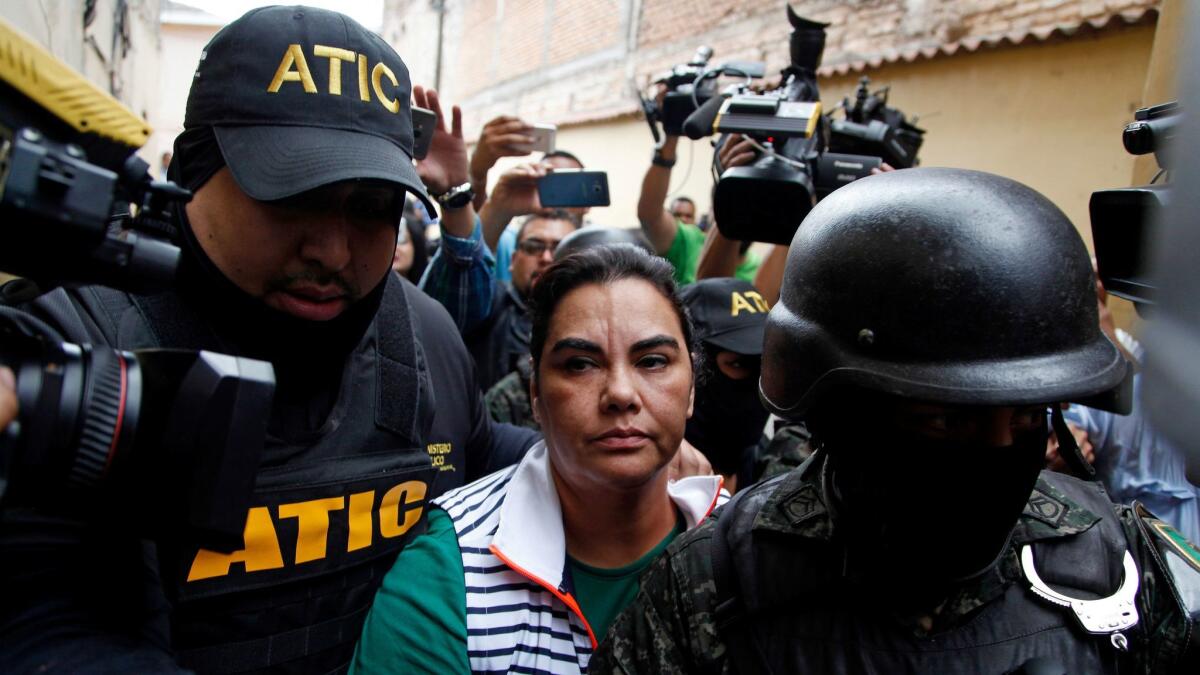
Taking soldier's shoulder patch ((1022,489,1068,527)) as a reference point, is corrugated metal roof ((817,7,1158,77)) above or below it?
above

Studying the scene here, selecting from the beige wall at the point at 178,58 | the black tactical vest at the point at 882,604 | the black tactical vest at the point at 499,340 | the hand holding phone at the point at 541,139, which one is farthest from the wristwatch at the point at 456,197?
the beige wall at the point at 178,58

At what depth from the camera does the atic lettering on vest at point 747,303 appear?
2.92m

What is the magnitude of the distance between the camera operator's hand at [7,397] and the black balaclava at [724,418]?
2.28m

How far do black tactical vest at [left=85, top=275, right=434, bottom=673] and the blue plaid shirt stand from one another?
1.02 m

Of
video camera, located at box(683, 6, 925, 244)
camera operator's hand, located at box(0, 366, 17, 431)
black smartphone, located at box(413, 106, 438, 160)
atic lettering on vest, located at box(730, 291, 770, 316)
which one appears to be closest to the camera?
camera operator's hand, located at box(0, 366, 17, 431)

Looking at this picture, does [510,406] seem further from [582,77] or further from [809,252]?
[582,77]

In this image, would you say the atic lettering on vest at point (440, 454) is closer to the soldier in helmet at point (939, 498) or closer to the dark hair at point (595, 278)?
the dark hair at point (595, 278)

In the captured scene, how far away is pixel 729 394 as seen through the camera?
112 inches

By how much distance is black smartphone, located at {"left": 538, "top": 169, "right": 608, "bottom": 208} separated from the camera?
321cm

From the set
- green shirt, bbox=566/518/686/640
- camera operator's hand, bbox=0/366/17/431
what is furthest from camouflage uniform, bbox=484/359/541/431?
camera operator's hand, bbox=0/366/17/431

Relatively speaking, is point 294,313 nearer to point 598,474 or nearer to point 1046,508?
point 598,474

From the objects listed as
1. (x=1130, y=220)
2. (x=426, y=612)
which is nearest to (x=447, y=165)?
(x=426, y=612)

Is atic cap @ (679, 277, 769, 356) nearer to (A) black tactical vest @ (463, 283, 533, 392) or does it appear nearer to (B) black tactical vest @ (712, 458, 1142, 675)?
(A) black tactical vest @ (463, 283, 533, 392)

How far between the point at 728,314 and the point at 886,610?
1.60 m
